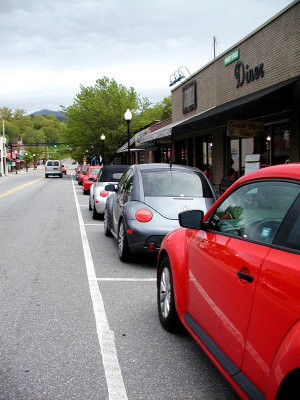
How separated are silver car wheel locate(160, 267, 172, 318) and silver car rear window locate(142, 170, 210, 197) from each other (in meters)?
2.65

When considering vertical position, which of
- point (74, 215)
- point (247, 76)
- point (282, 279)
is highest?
point (247, 76)

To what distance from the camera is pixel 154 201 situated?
6.70m

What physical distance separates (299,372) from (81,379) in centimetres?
185

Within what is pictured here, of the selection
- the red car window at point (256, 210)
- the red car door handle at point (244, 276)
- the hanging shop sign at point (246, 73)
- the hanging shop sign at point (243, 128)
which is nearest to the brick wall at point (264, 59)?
the hanging shop sign at point (246, 73)

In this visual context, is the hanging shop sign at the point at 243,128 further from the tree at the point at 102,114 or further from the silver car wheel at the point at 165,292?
the tree at the point at 102,114

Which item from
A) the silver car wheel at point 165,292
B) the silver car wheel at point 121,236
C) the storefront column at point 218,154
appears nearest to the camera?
the silver car wheel at point 165,292

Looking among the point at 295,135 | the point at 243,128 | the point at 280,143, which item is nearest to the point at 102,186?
the point at 243,128

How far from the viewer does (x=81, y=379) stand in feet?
10.4

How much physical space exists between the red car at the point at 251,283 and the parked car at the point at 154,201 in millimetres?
2768

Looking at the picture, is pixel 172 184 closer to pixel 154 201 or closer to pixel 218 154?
pixel 154 201

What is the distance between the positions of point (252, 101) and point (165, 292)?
6.59 m

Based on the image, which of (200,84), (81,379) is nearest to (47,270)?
(81,379)

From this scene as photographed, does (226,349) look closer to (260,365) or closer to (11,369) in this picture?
(260,365)

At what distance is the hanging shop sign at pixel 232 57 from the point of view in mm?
15280
